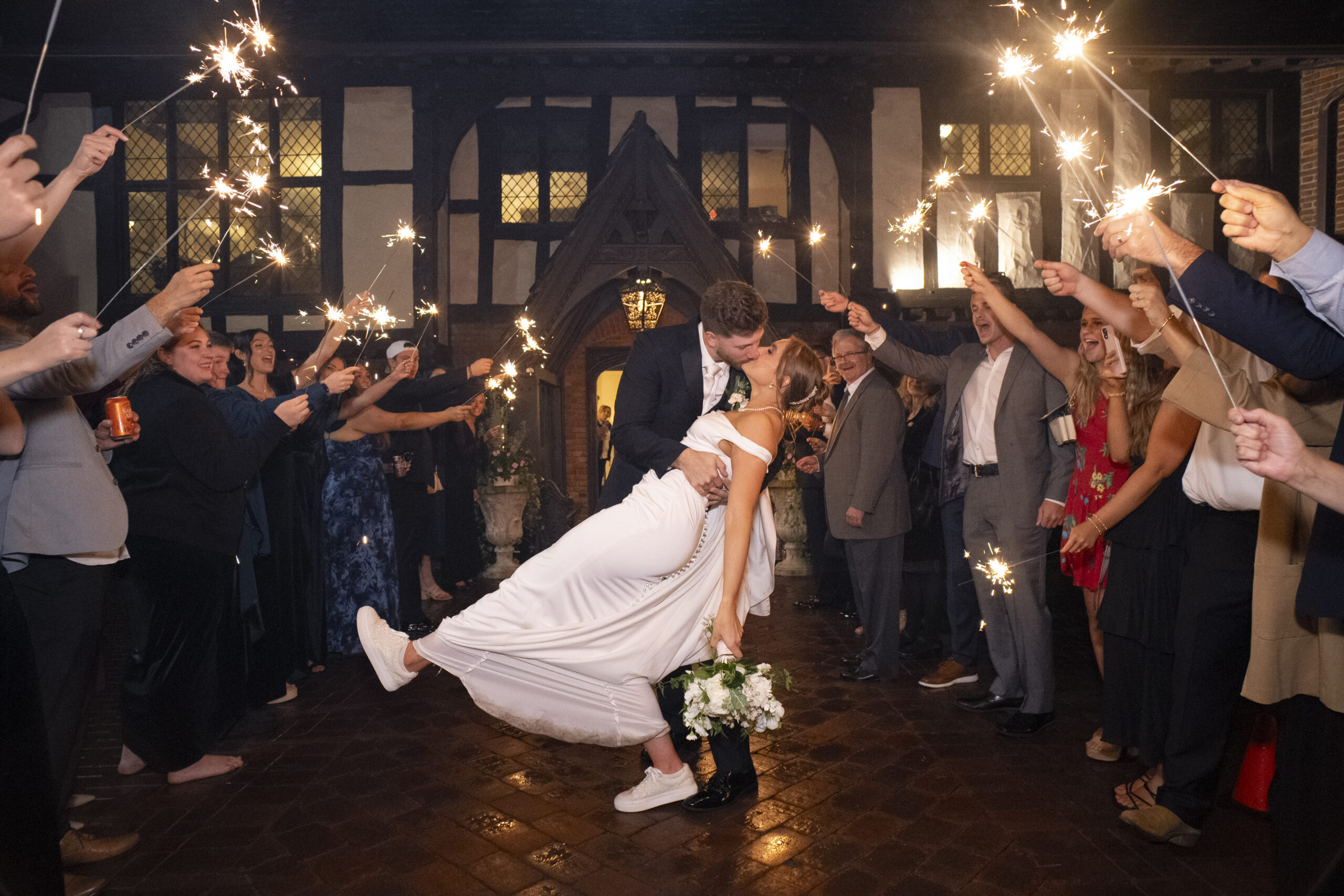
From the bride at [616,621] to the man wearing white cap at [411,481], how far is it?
10.7 ft

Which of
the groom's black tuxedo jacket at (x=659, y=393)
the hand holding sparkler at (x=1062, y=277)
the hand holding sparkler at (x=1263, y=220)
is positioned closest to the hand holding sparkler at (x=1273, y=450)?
the hand holding sparkler at (x=1263, y=220)

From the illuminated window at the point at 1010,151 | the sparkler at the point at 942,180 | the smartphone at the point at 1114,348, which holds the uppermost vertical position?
the illuminated window at the point at 1010,151

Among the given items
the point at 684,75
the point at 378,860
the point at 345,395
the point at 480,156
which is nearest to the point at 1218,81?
the point at 684,75

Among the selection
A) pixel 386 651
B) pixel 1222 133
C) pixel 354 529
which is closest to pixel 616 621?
pixel 386 651

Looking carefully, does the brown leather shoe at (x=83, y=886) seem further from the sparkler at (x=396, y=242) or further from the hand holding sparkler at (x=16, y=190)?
the sparkler at (x=396, y=242)

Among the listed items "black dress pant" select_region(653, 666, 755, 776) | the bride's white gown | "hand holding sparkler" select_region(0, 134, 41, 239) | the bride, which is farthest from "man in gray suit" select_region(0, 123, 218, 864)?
"black dress pant" select_region(653, 666, 755, 776)

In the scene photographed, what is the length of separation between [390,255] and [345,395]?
17.6 ft

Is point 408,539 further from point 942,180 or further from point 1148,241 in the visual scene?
point 942,180

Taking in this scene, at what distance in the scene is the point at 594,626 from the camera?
12.0ft

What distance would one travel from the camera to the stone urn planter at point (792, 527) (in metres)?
9.92

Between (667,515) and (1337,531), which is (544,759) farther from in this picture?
(1337,531)

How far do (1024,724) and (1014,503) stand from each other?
114cm

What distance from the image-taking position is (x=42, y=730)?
→ 2451mm

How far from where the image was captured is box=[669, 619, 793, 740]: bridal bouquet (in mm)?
3580
